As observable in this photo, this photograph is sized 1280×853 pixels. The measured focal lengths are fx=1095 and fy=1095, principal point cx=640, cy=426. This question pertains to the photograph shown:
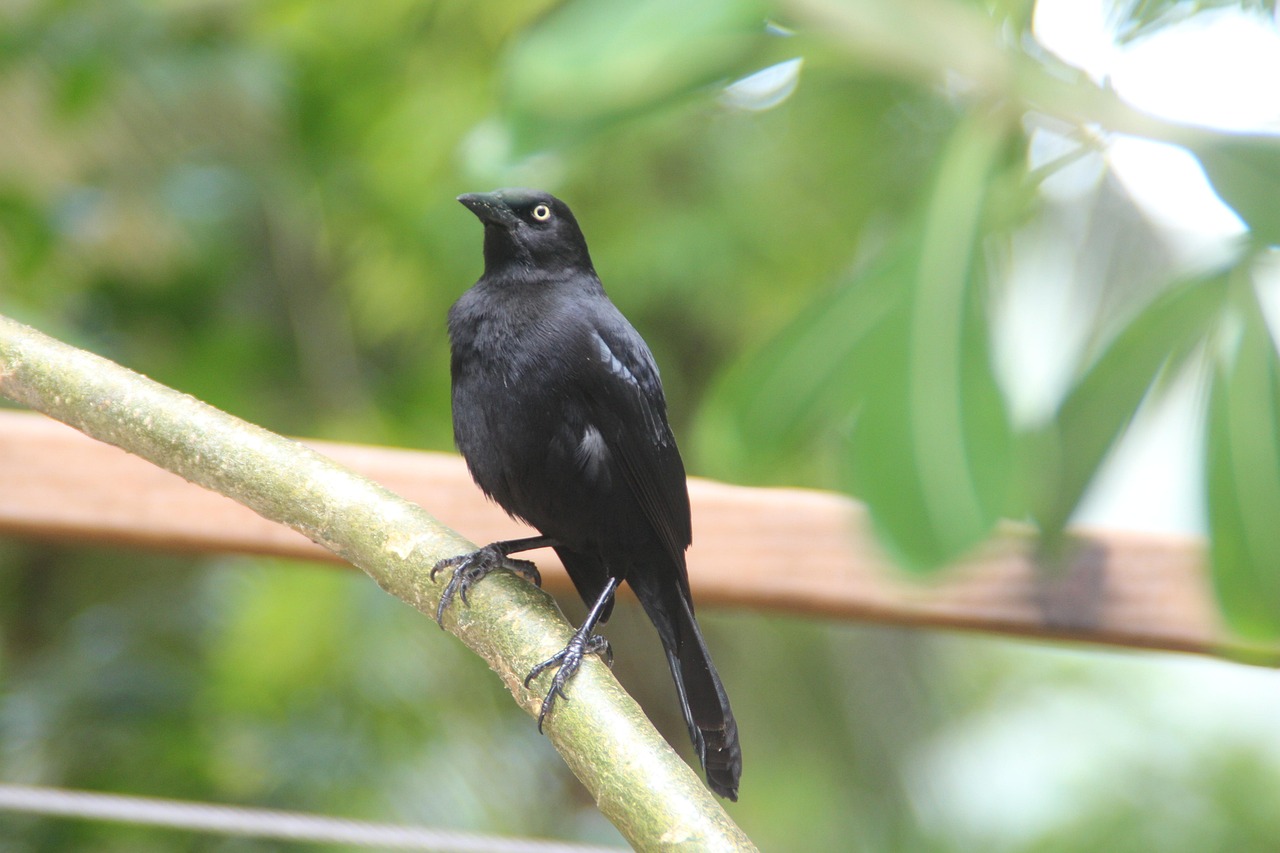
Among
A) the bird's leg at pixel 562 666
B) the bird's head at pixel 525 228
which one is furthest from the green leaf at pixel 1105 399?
the bird's head at pixel 525 228

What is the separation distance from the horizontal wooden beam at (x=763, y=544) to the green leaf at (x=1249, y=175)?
67 centimetres

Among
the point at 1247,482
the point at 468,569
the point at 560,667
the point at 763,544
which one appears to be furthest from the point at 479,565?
the point at 1247,482

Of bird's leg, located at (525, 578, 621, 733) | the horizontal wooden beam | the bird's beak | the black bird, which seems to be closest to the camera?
bird's leg, located at (525, 578, 621, 733)

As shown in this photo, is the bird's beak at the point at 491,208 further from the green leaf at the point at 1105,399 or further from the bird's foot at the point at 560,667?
the green leaf at the point at 1105,399

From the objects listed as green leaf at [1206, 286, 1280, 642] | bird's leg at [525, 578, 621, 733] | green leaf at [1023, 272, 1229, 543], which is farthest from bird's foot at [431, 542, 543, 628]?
green leaf at [1206, 286, 1280, 642]

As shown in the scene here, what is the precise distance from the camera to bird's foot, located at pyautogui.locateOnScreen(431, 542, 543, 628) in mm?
1132

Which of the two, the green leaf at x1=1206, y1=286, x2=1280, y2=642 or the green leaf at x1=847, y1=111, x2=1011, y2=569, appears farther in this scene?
the green leaf at x1=1206, y1=286, x2=1280, y2=642

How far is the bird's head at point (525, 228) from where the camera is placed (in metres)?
1.52

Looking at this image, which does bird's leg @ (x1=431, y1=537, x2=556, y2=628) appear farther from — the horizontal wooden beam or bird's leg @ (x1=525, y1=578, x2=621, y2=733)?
the horizontal wooden beam

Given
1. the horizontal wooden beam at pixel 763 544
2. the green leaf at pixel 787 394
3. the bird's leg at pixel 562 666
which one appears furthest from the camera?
the horizontal wooden beam at pixel 763 544

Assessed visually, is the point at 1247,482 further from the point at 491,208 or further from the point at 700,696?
the point at 491,208

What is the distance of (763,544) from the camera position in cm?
176

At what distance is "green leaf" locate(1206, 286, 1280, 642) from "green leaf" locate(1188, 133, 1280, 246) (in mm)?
146

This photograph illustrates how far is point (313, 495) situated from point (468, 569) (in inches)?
8.2
